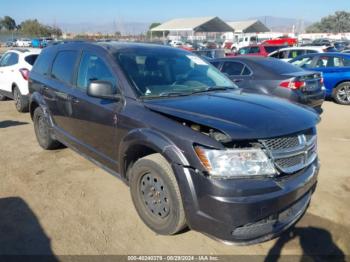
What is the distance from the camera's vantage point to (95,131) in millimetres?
4316

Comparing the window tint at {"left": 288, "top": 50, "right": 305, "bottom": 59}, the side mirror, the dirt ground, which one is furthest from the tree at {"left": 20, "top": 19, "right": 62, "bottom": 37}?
the side mirror

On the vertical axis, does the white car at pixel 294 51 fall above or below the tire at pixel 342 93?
above

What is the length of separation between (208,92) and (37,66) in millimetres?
3400

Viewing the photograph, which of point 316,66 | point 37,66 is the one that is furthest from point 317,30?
point 37,66

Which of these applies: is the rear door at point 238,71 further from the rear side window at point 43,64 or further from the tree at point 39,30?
the tree at point 39,30

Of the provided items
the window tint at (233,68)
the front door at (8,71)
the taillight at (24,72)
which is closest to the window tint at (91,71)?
the window tint at (233,68)

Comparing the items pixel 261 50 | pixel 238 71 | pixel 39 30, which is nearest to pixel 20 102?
pixel 238 71

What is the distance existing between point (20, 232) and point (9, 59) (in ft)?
25.0

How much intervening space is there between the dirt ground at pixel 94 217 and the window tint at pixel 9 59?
4.58m

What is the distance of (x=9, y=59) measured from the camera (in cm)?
998

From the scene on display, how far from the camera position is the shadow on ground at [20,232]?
11.0ft

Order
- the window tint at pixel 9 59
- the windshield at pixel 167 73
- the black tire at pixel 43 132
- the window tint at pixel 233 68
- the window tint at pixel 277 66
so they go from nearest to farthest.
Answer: the windshield at pixel 167 73
the black tire at pixel 43 132
the window tint at pixel 277 66
the window tint at pixel 233 68
the window tint at pixel 9 59

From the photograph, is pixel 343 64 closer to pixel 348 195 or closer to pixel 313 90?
pixel 313 90

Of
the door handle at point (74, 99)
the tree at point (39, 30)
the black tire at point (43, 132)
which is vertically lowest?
the black tire at point (43, 132)
